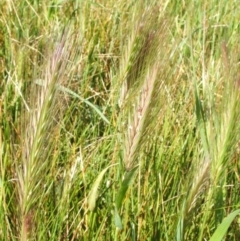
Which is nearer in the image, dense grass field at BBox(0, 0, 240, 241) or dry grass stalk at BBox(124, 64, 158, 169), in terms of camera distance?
dense grass field at BBox(0, 0, 240, 241)

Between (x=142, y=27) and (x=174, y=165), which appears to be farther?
(x=174, y=165)

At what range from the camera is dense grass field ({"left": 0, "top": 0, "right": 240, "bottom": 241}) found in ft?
2.78

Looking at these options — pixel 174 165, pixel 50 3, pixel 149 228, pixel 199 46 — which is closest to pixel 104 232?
pixel 149 228

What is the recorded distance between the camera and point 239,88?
36.8 inches

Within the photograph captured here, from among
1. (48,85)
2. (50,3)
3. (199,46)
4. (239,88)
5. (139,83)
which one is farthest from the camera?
(50,3)

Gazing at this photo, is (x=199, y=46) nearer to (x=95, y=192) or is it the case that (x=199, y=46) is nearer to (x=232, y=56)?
(x=232, y=56)

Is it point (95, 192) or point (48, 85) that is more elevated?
point (48, 85)

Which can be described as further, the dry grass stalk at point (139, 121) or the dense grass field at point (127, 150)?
the dry grass stalk at point (139, 121)

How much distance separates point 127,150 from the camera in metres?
1.00

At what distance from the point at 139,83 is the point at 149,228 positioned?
0.27 metres

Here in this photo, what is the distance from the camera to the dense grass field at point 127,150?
0.85 metres

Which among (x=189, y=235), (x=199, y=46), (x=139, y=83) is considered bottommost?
(x=189, y=235)

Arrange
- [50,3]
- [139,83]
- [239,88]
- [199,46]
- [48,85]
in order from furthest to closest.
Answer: [50,3] → [199,46] → [139,83] → [239,88] → [48,85]

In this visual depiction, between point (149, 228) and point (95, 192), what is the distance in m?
0.21
